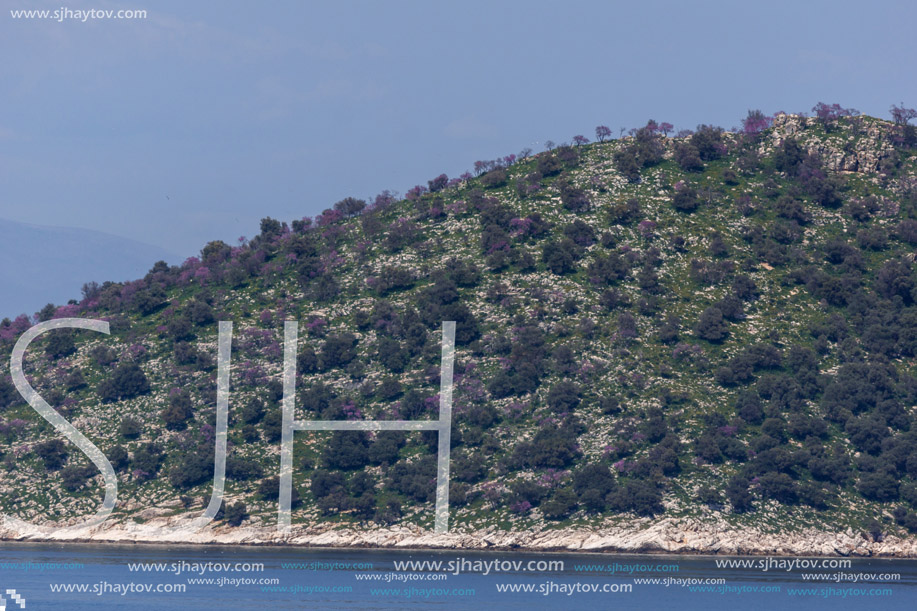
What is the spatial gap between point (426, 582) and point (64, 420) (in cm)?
6369

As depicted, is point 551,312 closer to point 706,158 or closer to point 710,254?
point 710,254

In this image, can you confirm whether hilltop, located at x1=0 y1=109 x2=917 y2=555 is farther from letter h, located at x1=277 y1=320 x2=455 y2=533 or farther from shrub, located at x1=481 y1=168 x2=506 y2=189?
letter h, located at x1=277 y1=320 x2=455 y2=533

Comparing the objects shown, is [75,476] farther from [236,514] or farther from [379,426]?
[379,426]

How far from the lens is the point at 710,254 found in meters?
140

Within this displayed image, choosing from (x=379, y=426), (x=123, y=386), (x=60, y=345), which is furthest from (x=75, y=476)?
(x=379, y=426)

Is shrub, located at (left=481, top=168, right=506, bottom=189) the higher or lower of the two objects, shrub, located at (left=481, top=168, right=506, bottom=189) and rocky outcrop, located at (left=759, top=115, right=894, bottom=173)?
the lower

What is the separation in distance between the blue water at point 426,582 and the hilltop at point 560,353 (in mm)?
9146

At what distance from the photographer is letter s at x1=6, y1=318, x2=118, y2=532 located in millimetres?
114375

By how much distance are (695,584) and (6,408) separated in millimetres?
91281

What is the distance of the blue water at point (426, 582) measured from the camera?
7850 cm

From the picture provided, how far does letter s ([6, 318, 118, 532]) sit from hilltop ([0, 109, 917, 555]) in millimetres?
1209

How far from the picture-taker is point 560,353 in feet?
409

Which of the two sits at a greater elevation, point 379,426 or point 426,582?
point 379,426

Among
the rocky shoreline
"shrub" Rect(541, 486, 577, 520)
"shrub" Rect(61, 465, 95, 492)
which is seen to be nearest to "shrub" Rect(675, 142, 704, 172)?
"shrub" Rect(541, 486, 577, 520)
